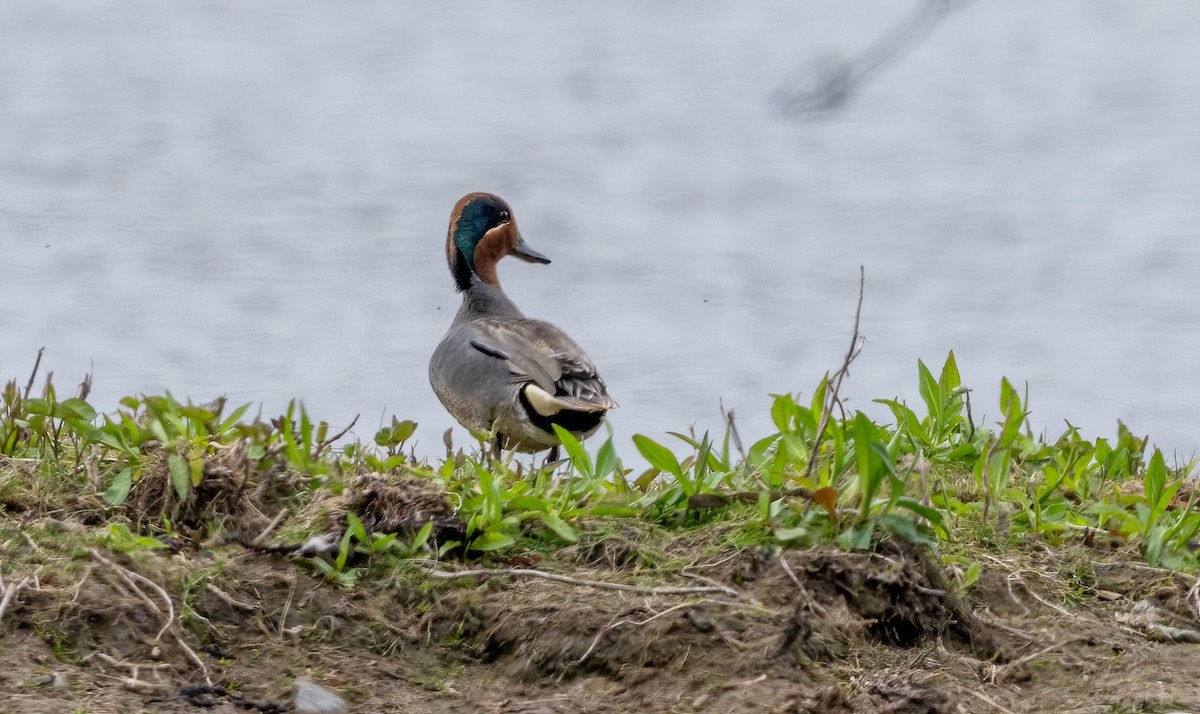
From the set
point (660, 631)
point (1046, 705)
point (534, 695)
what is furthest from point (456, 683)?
point (1046, 705)

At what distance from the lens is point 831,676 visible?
110 inches

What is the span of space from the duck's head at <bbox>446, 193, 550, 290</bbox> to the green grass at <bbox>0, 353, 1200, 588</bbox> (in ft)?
11.0

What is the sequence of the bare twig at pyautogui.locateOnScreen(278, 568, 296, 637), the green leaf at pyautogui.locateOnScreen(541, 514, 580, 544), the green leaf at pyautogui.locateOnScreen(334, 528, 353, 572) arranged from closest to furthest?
1. the bare twig at pyautogui.locateOnScreen(278, 568, 296, 637)
2. the green leaf at pyautogui.locateOnScreen(334, 528, 353, 572)
3. the green leaf at pyautogui.locateOnScreen(541, 514, 580, 544)

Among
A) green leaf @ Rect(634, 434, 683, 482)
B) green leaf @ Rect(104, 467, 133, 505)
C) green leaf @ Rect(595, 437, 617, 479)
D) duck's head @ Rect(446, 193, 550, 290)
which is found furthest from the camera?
duck's head @ Rect(446, 193, 550, 290)

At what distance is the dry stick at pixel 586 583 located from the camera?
2961 millimetres

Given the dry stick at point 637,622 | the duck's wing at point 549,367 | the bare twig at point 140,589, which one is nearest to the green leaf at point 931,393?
the dry stick at point 637,622

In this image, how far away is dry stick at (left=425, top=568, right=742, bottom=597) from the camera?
296 centimetres

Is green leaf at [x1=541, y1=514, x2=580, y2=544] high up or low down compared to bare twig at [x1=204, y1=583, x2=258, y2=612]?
up

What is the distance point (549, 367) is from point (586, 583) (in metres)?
3.12

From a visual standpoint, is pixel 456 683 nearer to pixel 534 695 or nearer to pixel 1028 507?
pixel 534 695

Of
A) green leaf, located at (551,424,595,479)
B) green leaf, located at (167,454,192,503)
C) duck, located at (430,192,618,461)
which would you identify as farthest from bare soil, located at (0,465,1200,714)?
duck, located at (430,192,618,461)

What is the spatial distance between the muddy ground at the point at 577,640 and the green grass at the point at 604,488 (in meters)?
0.10

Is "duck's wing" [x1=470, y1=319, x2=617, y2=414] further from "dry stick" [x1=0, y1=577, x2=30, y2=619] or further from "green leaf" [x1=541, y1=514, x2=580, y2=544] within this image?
"dry stick" [x1=0, y1=577, x2=30, y2=619]

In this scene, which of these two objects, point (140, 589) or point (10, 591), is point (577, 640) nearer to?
point (140, 589)
